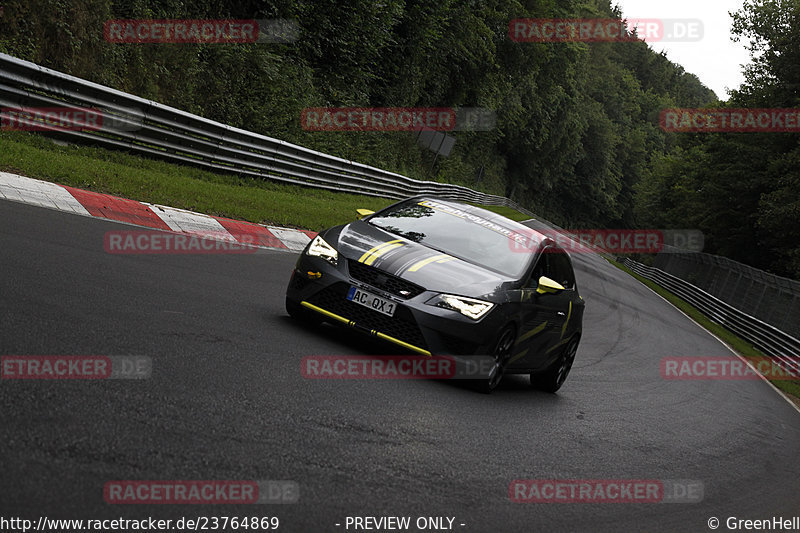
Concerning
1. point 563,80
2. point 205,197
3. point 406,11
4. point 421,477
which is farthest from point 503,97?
point 421,477

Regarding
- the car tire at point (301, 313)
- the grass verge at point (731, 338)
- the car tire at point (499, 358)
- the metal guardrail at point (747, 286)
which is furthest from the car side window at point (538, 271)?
the metal guardrail at point (747, 286)

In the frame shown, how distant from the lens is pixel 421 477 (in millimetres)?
4996

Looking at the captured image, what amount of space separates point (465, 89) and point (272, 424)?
49.9 m

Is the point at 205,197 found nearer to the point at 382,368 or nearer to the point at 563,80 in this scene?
the point at 382,368

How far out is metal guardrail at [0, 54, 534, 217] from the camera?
13.5 meters

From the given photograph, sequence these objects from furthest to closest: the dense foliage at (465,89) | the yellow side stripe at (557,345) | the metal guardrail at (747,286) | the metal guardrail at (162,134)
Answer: the metal guardrail at (747,286)
the dense foliage at (465,89)
the metal guardrail at (162,134)
the yellow side stripe at (557,345)

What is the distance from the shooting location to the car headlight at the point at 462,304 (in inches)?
289

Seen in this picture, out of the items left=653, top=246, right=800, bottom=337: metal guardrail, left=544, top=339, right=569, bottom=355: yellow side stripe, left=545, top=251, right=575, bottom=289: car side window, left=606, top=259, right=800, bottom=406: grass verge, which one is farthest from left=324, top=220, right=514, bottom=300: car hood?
left=653, top=246, right=800, bottom=337: metal guardrail

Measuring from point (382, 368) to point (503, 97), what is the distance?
185 feet

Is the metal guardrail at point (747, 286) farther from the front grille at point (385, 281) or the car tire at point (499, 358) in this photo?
the front grille at point (385, 281)

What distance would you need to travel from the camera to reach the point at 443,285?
7430 millimetres

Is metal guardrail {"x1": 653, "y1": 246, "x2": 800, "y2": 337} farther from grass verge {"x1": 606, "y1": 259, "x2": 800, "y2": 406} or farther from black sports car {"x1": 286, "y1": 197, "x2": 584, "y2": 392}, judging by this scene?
black sports car {"x1": 286, "y1": 197, "x2": 584, "y2": 392}

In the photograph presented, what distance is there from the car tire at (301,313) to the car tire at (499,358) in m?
1.53

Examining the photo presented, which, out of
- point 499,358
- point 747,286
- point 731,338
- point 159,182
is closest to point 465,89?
point 747,286
